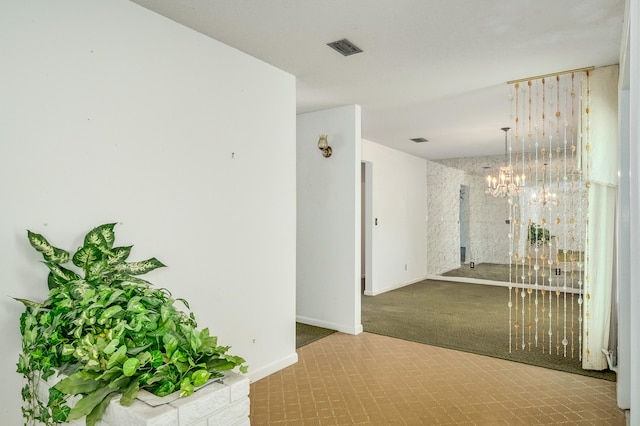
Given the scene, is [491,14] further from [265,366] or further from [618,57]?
[265,366]

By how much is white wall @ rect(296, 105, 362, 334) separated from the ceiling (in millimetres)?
429

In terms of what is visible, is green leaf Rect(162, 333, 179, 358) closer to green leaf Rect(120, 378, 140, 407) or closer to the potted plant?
the potted plant

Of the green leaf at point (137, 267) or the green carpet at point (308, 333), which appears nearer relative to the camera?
the green leaf at point (137, 267)

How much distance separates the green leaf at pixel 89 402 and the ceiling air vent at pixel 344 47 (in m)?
2.63

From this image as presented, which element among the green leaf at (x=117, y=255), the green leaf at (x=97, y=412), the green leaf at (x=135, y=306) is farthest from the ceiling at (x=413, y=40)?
the green leaf at (x=97, y=412)

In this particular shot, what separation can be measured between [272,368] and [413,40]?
9.54 feet

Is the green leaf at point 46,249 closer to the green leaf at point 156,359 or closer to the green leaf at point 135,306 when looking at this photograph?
the green leaf at point 135,306

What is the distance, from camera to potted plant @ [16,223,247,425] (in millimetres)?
1324

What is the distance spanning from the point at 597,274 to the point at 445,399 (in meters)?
1.78

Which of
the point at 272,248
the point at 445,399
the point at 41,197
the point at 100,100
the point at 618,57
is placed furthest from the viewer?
the point at 272,248

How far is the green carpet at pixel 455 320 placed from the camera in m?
3.90

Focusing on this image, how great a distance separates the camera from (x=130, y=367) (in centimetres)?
129

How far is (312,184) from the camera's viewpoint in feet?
16.4

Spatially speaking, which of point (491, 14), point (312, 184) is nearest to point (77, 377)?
point (491, 14)
